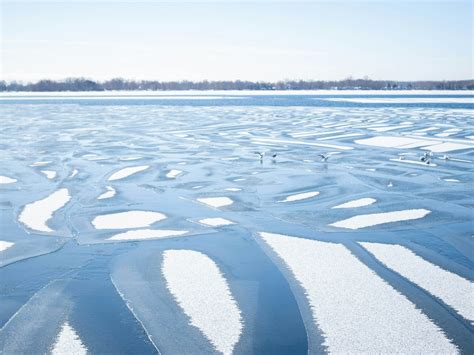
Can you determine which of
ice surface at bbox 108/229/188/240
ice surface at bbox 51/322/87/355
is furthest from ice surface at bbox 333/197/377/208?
ice surface at bbox 51/322/87/355

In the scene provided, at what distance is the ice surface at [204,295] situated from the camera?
328cm

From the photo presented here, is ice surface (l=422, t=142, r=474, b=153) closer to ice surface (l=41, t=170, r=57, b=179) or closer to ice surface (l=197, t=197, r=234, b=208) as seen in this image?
ice surface (l=197, t=197, r=234, b=208)

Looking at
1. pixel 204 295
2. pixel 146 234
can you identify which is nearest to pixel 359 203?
pixel 146 234

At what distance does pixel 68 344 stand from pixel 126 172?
19.5ft

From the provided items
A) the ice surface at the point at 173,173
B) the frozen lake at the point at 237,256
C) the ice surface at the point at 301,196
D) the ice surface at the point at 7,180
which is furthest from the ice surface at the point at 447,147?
the ice surface at the point at 7,180

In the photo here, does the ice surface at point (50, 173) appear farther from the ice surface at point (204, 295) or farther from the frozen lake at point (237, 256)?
the ice surface at point (204, 295)

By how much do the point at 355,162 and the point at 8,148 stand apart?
28.3 feet

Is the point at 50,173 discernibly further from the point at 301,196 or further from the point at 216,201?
the point at 301,196

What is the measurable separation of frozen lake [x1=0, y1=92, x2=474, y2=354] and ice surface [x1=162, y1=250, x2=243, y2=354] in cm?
2

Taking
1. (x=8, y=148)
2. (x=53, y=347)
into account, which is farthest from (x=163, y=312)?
(x=8, y=148)

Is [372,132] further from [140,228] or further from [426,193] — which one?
[140,228]

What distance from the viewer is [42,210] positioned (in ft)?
20.5

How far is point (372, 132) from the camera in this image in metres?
15.4

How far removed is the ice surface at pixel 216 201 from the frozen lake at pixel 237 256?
3cm
